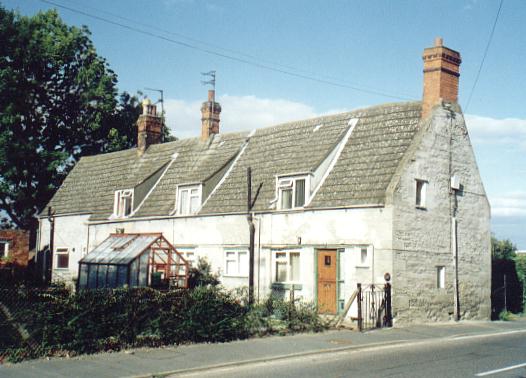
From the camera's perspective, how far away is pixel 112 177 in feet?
128

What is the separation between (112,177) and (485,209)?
2291cm

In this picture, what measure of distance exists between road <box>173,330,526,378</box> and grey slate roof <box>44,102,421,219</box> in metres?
6.84

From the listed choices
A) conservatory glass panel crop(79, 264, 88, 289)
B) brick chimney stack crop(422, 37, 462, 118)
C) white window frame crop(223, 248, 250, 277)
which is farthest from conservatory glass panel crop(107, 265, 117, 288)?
brick chimney stack crop(422, 37, 462, 118)

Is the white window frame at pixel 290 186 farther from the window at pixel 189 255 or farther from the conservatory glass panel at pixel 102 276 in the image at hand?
the conservatory glass panel at pixel 102 276

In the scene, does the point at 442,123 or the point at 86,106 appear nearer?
the point at 442,123

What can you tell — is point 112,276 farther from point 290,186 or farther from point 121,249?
point 290,186

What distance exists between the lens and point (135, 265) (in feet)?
87.9

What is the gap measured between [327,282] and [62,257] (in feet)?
71.1

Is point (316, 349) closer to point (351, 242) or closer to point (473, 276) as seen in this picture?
point (351, 242)

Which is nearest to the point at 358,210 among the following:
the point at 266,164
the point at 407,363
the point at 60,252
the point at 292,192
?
the point at 292,192

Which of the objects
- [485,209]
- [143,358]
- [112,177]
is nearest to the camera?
[143,358]

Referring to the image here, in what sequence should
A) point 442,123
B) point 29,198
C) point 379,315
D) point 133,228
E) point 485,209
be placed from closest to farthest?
1. point 379,315
2. point 442,123
3. point 485,209
4. point 133,228
5. point 29,198

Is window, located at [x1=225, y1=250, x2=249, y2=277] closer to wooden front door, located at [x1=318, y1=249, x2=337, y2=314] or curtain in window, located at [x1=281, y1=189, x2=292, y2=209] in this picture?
curtain in window, located at [x1=281, y1=189, x2=292, y2=209]

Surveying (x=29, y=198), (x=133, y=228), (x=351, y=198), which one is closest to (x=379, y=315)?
(x=351, y=198)
